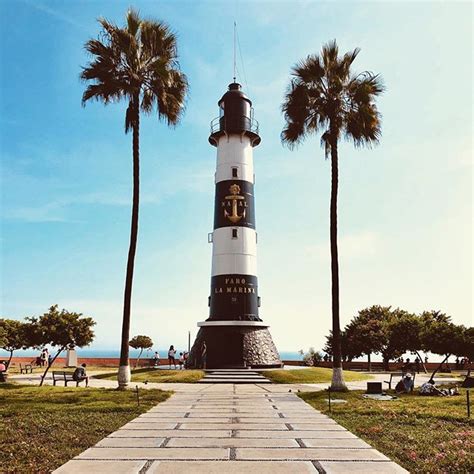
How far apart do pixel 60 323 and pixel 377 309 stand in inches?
1563

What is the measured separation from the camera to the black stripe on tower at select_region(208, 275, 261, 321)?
3012 centimetres

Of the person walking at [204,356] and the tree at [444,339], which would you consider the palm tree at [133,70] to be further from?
the tree at [444,339]

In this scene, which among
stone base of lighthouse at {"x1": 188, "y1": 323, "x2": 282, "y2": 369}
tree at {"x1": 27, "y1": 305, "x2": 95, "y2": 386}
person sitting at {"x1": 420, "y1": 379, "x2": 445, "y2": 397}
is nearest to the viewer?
person sitting at {"x1": 420, "y1": 379, "x2": 445, "y2": 397}

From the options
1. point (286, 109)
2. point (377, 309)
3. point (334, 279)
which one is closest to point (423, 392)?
point (334, 279)

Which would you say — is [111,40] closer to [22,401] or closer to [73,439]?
[22,401]

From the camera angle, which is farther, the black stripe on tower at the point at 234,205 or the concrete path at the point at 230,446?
the black stripe on tower at the point at 234,205

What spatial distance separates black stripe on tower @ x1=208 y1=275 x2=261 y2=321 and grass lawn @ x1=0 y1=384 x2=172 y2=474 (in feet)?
38.1

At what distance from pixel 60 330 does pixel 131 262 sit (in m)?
5.99

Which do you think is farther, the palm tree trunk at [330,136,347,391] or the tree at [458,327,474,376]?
the tree at [458,327,474,376]

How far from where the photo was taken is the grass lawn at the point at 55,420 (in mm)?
7980

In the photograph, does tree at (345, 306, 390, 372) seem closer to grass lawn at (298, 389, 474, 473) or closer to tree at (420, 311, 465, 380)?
tree at (420, 311, 465, 380)

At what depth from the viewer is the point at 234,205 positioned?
31.2 m

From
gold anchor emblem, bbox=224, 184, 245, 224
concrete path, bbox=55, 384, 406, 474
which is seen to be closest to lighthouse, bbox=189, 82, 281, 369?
gold anchor emblem, bbox=224, 184, 245, 224

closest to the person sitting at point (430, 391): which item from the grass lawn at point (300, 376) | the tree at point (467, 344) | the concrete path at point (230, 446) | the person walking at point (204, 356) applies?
the concrete path at point (230, 446)
